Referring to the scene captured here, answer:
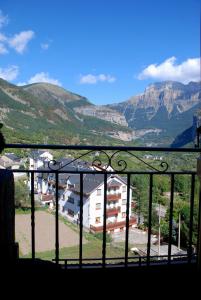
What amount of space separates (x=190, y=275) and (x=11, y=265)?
4.39ft

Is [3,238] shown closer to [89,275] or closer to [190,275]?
[89,275]

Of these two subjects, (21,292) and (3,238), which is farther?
(3,238)

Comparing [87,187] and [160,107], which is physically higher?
[160,107]

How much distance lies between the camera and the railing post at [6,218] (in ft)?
5.72

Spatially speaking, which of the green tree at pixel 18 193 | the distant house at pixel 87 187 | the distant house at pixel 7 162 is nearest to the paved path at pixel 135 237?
the distant house at pixel 87 187

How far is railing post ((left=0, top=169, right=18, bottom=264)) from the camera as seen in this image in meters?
1.74

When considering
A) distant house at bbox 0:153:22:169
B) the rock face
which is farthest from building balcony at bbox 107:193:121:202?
the rock face

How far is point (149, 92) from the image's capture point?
198 meters

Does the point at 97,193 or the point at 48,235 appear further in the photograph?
the point at 48,235

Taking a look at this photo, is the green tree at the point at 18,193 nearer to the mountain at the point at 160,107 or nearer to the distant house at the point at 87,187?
the distant house at the point at 87,187

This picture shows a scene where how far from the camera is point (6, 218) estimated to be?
180 centimetres

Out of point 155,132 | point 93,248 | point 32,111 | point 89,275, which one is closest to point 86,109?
point 155,132

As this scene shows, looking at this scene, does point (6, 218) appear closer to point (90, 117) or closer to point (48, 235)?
point (48, 235)

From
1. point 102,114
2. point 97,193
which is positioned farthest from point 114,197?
point 102,114
